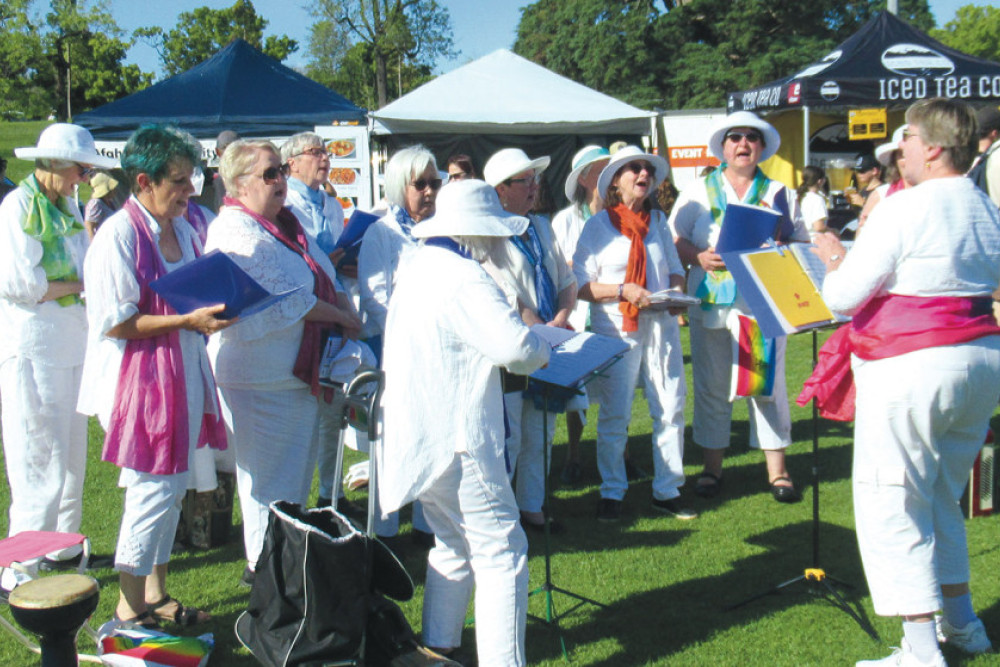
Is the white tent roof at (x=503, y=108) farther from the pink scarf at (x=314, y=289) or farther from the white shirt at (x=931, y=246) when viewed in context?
the white shirt at (x=931, y=246)

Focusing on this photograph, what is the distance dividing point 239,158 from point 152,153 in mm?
339

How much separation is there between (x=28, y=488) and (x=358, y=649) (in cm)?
213

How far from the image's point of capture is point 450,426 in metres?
3.09

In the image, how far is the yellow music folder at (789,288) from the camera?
12.1 ft

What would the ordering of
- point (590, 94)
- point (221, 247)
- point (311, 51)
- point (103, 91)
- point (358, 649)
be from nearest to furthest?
point (358, 649)
point (221, 247)
point (590, 94)
point (311, 51)
point (103, 91)

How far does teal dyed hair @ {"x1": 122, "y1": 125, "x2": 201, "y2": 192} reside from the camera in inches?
138

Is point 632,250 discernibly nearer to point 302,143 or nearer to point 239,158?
point 302,143

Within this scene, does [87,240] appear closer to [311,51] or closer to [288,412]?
[288,412]

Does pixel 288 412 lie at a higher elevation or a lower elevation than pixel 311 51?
lower

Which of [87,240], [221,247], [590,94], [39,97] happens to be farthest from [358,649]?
[39,97]

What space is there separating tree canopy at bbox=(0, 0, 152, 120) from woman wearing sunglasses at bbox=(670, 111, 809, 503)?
3996 cm

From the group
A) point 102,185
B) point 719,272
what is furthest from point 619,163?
point 102,185

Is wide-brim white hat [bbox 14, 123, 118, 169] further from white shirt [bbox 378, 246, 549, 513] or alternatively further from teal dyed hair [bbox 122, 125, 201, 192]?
white shirt [bbox 378, 246, 549, 513]

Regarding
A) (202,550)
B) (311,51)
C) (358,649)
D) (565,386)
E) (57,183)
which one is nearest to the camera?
(358,649)
